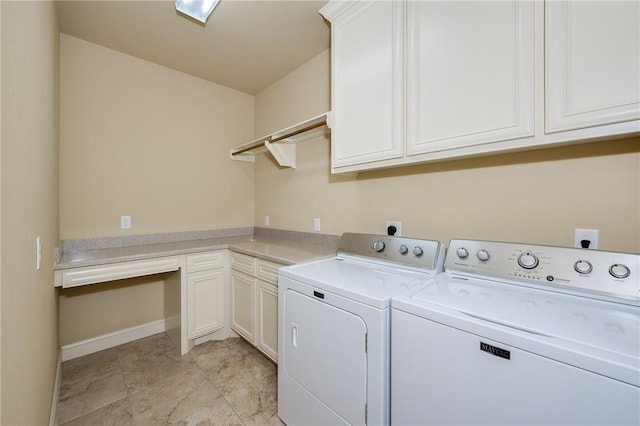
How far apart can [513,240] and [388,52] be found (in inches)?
47.6

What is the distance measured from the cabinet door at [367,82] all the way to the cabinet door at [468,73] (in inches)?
3.1

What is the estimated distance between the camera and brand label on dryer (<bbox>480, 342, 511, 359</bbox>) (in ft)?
2.56

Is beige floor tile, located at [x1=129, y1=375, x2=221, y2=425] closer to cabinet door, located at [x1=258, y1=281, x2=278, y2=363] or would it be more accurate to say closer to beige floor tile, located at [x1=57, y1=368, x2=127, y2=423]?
beige floor tile, located at [x1=57, y1=368, x2=127, y2=423]

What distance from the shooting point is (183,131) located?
2664 mm

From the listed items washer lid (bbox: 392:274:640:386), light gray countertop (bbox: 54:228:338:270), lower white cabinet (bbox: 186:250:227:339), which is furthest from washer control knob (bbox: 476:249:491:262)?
lower white cabinet (bbox: 186:250:227:339)

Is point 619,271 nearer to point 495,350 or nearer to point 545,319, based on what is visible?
point 545,319

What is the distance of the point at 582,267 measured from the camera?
1005 millimetres

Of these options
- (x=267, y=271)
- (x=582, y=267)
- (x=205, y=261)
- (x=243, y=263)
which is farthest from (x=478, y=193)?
(x=205, y=261)

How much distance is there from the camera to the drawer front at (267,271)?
188 centimetres

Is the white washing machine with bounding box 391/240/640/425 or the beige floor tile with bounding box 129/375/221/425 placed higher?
the white washing machine with bounding box 391/240/640/425

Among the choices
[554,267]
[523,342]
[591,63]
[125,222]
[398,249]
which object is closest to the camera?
[523,342]

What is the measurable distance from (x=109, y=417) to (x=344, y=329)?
1.56 metres

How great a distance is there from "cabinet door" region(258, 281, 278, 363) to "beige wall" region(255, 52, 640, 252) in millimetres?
713

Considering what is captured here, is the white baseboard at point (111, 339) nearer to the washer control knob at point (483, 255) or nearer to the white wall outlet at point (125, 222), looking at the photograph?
the white wall outlet at point (125, 222)
